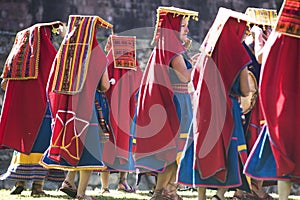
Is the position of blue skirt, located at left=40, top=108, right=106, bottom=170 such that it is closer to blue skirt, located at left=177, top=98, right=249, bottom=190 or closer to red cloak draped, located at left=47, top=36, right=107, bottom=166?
red cloak draped, located at left=47, top=36, right=107, bottom=166

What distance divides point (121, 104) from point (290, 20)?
4.09 m

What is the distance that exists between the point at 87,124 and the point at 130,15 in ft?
22.3

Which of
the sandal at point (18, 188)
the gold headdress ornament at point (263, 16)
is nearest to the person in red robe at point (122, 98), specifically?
the sandal at point (18, 188)

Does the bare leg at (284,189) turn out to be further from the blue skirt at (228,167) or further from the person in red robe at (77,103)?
the person in red robe at (77,103)

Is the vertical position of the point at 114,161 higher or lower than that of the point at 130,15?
lower

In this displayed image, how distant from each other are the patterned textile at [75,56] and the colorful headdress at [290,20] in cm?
221

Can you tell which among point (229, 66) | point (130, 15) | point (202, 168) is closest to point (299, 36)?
point (229, 66)

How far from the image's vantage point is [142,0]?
1470cm

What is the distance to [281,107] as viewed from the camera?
6.41m

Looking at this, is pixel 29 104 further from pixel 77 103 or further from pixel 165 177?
pixel 165 177

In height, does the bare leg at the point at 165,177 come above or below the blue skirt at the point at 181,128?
below

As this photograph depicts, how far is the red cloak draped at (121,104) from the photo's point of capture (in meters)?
Answer: 10.1

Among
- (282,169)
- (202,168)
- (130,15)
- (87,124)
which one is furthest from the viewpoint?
(130,15)

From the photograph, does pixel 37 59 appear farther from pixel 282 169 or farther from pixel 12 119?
pixel 282 169
